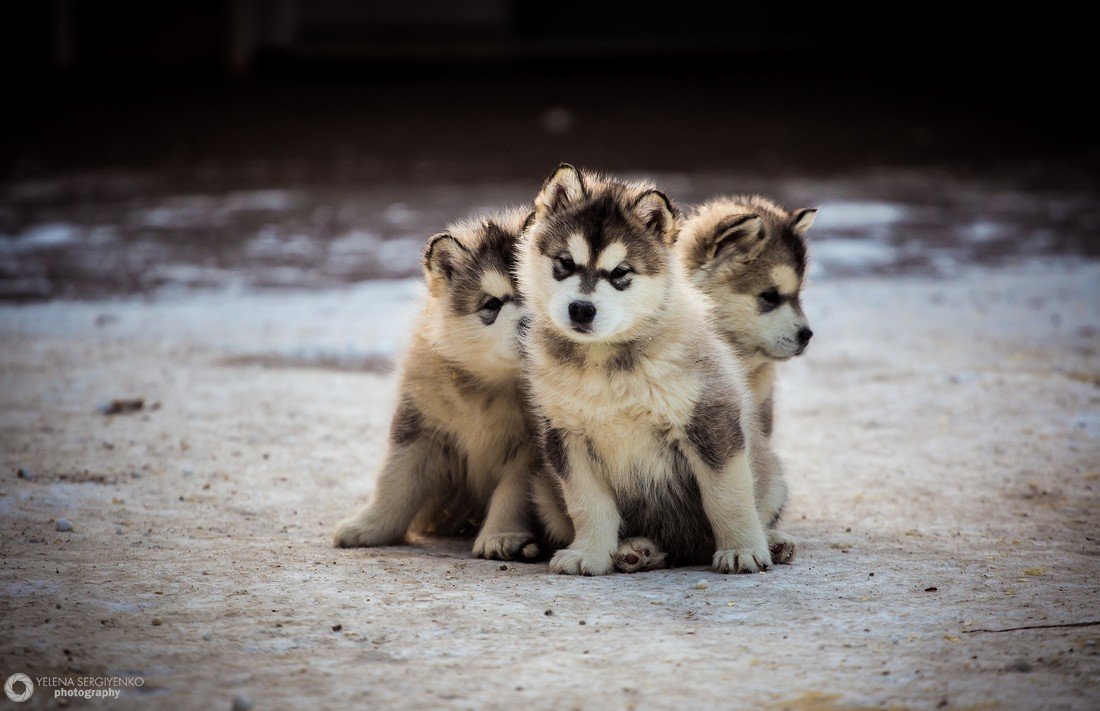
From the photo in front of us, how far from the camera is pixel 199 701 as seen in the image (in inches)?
128

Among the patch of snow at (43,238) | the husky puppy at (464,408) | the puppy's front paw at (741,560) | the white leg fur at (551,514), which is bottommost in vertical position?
the puppy's front paw at (741,560)

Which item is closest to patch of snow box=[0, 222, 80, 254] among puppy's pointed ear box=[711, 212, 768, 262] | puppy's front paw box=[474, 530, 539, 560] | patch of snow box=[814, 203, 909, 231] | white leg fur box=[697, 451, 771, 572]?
patch of snow box=[814, 203, 909, 231]

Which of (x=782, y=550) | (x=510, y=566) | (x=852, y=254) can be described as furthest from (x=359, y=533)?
(x=852, y=254)

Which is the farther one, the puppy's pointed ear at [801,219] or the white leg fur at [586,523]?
the puppy's pointed ear at [801,219]

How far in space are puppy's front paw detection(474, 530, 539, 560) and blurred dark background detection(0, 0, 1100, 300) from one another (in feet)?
20.5

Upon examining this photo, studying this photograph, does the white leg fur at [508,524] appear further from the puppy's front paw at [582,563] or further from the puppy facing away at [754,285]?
the puppy facing away at [754,285]

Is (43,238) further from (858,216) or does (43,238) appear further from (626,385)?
(626,385)

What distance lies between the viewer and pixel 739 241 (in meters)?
5.20

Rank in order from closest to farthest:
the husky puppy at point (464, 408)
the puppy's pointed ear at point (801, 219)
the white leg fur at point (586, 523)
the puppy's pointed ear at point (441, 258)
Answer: the white leg fur at point (586, 523) → the husky puppy at point (464, 408) → the puppy's pointed ear at point (441, 258) → the puppy's pointed ear at point (801, 219)

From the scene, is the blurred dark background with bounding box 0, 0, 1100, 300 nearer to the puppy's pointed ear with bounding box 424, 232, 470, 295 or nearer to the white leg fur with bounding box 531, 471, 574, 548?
the puppy's pointed ear with bounding box 424, 232, 470, 295

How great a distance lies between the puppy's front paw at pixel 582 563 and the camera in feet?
14.5

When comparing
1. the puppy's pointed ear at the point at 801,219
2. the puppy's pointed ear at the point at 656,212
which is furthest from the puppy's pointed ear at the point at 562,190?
the puppy's pointed ear at the point at 801,219

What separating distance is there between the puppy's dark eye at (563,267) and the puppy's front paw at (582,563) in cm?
98

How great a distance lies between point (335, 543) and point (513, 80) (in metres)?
18.5
